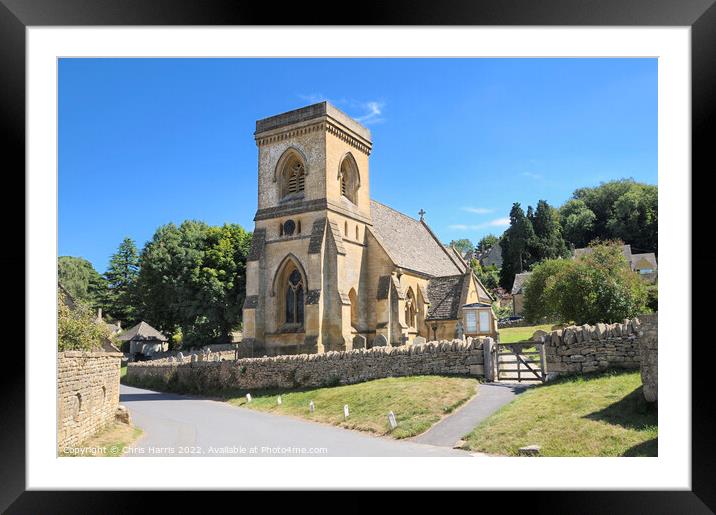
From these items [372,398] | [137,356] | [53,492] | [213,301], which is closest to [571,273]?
[372,398]

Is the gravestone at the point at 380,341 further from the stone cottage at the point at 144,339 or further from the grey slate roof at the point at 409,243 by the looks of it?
the stone cottage at the point at 144,339

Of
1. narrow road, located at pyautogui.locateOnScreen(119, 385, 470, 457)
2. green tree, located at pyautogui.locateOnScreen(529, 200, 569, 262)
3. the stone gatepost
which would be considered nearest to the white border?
narrow road, located at pyautogui.locateOnScreen(119, 385, 470, 457)

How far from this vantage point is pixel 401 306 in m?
25.0

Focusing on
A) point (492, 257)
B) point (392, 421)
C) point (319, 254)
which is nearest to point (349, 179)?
point (319, 254)

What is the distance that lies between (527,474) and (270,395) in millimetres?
12005

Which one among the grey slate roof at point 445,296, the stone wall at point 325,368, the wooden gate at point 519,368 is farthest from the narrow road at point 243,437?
the grey slate roof at point 445,296

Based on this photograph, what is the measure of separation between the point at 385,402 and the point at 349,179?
46.1 ft

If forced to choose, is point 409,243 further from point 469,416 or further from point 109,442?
point 109,442

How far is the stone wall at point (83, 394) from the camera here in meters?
10.4

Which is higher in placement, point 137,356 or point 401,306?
point 401,306

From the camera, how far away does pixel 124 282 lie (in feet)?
106

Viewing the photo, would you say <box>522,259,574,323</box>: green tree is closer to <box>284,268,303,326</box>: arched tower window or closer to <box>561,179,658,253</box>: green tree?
<box>561,179,658,253</box>: green tree
